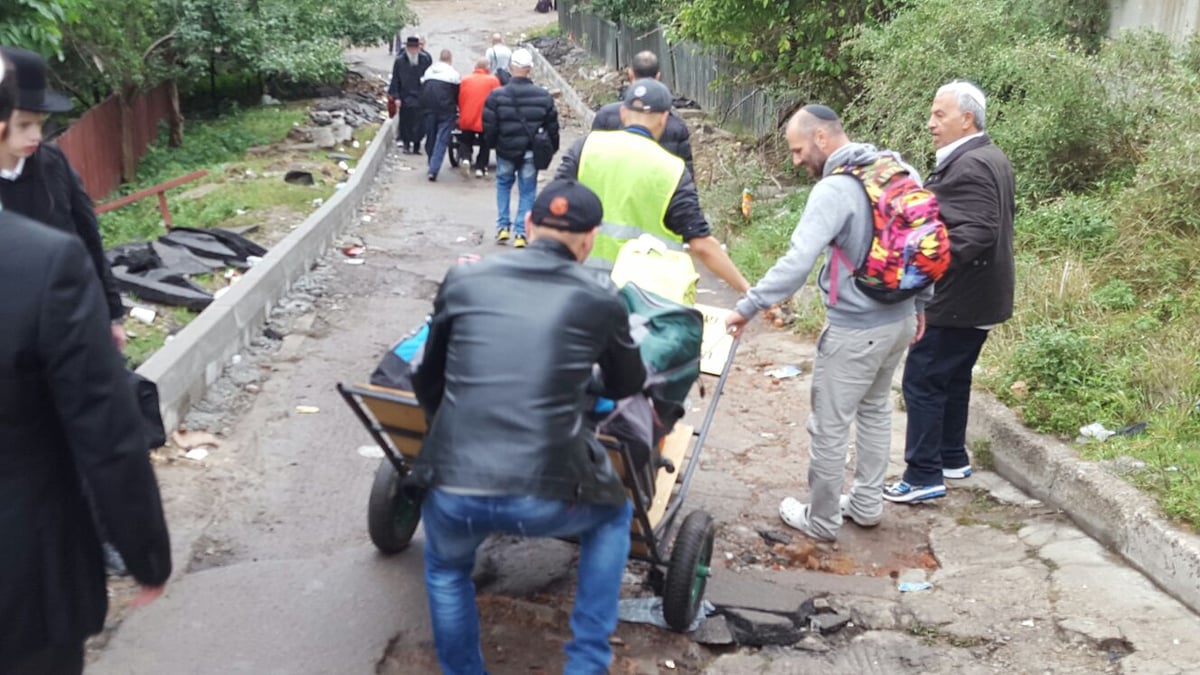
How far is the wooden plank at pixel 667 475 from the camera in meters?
4.18

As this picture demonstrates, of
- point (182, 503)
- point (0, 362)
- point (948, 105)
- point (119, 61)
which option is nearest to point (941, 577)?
point (948, 105)

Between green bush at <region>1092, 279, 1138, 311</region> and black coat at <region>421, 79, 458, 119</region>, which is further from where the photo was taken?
black coat at <region>421, 79, 458, 119</region>

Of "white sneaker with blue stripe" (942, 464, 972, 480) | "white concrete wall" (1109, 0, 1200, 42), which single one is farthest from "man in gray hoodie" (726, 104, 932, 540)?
"white concrete wall" (1109, 0, 1200, 42)

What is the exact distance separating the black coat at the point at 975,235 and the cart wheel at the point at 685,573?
70.8 inches

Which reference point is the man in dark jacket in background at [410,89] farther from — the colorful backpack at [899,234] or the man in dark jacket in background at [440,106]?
the colorful backpack at [899,234]

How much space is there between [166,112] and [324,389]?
13.8 metres

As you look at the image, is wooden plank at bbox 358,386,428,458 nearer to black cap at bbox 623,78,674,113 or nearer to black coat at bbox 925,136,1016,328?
black cap at bbox 623,78,674,113

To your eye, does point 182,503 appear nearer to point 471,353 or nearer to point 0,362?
point 471,353

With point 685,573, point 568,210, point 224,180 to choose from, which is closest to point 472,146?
point 224,180

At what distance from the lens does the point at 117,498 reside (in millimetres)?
2309

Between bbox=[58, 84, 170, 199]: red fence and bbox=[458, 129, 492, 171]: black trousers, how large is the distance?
196 inches

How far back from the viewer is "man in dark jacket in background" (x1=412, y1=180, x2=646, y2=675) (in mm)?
3049

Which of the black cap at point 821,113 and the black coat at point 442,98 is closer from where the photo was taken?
the black cap at point 821,113

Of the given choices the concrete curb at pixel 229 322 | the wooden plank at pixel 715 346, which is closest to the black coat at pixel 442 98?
the concrete curb at pixel 229 322
